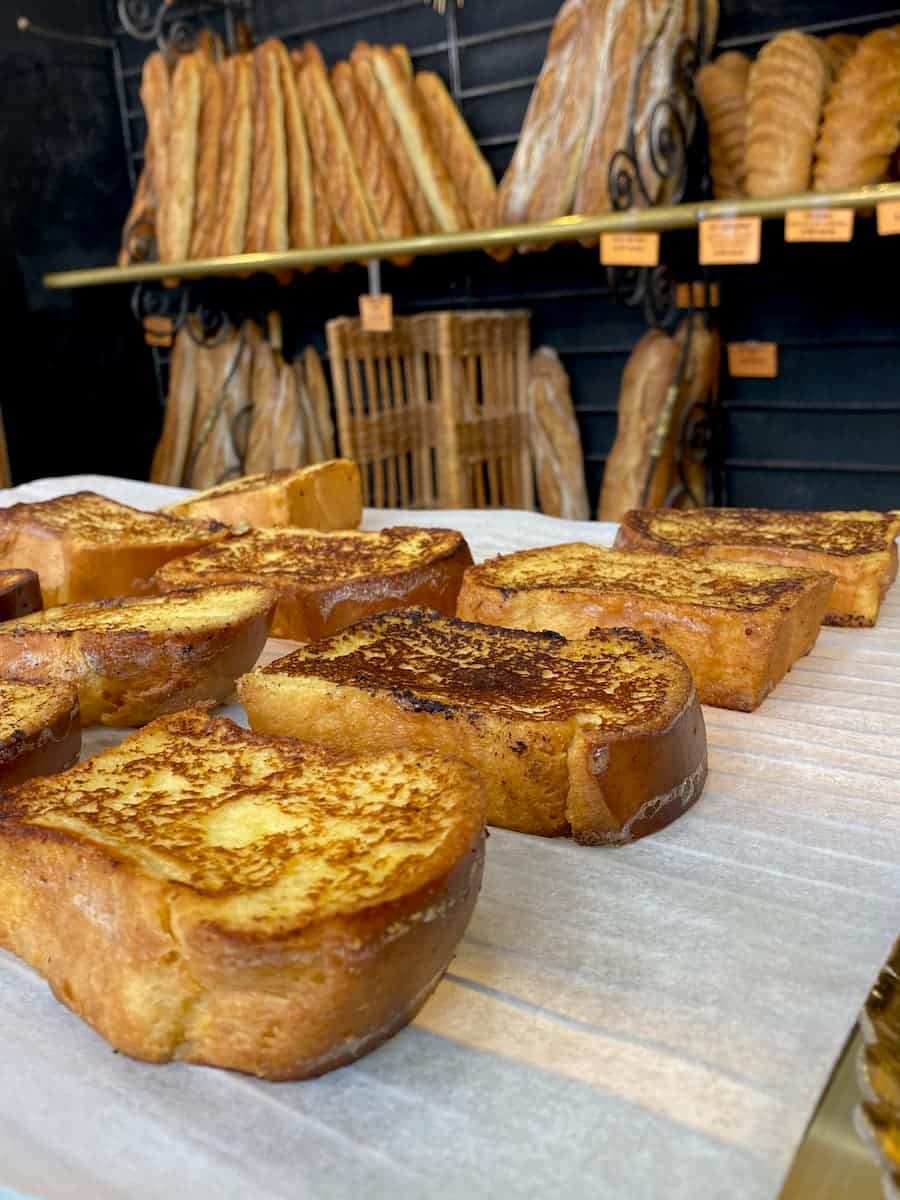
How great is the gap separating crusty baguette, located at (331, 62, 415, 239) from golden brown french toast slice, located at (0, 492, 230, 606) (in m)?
1.66

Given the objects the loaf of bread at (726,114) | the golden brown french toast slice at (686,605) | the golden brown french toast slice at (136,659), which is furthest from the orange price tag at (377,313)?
the golden brown french toast slice at (136,659)

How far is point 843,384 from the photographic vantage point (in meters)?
3.18

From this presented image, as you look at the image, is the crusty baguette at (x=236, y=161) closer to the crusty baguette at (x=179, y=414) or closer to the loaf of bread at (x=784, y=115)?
the crusty baguette at (x=179, y=414)

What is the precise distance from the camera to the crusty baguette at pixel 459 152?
3.19m

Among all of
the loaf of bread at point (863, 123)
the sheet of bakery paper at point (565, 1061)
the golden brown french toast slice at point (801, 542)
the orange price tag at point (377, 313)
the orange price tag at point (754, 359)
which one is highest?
the loaf of bread at point (863, 123)

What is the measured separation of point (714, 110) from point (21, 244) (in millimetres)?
2759

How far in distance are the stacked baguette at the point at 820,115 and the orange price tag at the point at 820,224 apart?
0.20 m

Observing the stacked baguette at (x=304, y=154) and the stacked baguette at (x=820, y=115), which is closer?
the stacked baguette at (x=820, y=115)

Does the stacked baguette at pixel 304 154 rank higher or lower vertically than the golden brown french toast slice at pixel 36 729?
higher

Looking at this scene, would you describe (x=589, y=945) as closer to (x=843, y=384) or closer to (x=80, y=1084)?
(x=80, y=1084)

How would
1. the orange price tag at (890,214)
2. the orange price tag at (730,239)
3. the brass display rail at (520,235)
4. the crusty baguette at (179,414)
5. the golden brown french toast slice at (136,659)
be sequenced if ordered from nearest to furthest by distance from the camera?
the golden brown french toast slice at (136,659), the orange price tag at (890,214), the brass display rail at (520,235), the orange price tag at (730,239), the crusty baguette at (179,414)

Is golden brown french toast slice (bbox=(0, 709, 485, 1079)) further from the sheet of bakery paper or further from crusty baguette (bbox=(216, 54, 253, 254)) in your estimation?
crusty baguette (bbox=(216, 54, 253, 254))

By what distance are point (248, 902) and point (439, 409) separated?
9.19 feet

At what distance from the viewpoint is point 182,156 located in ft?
11.3
